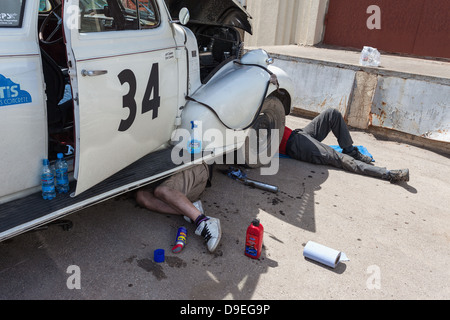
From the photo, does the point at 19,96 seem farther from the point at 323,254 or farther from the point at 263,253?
the point at 323,254

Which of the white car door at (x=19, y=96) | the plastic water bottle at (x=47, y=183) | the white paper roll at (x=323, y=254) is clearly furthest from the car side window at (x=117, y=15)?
the white paper roll at (x=323, y=254)

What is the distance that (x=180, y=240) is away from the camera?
9.78 feet

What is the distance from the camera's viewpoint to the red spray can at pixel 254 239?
9.32ft

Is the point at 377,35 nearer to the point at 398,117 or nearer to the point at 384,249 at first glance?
the point at 398,117

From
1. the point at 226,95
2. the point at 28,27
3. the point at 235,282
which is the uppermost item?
the point at 28,27

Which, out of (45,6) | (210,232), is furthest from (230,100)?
(45,6)

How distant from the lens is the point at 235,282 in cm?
267

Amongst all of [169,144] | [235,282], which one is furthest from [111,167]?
[235,282]

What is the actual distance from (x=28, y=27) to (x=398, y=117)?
5255 millimetres

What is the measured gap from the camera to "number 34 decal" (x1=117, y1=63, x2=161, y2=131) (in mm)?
2803

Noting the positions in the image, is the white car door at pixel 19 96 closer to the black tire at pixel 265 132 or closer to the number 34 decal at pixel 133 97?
the number 34 decal at pixel 133 97

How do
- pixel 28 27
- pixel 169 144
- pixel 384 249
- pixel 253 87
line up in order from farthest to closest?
pixel 253 87
pixel 169 144
pixel 384 249
pixel 28 27

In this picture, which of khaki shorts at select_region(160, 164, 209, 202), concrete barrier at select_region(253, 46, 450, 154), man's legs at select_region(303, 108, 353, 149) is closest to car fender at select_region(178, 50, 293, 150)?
khaki shorts at select_region(160, 164, 209, 202)

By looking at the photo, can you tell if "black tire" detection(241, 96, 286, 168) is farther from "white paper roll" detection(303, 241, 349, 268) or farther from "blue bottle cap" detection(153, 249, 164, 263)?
"blue bottle cap" detection(153, 249, 164, 263)
